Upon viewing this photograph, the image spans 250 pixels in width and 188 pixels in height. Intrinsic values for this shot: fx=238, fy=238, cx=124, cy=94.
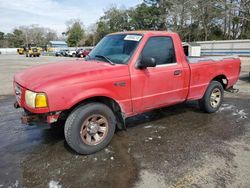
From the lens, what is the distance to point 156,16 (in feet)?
173

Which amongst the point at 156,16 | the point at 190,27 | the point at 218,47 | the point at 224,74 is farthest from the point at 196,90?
the point at 156,16

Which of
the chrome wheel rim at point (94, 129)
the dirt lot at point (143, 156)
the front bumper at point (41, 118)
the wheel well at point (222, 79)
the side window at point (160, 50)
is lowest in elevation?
the dirt lot at point (143, 156)

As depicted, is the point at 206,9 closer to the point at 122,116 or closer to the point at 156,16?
the point at 156,16

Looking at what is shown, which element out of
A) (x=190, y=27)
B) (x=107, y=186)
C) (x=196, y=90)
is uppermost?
(x=190, y=27)

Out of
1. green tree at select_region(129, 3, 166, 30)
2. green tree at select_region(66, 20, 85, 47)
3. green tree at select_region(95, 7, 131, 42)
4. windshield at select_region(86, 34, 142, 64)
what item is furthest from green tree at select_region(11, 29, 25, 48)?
windshield at select_region(86, 34, 142, 64)

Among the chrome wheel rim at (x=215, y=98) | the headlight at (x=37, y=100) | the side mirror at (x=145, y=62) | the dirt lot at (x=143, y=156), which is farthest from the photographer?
the chrome wheel rim at (x=215, y=98)

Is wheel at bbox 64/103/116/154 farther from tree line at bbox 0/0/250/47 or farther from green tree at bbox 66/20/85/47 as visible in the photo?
green tree at bbox 66/20/85/47

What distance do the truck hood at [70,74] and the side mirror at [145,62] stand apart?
0.85ft

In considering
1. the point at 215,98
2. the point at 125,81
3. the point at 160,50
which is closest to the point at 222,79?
the point at 215,98

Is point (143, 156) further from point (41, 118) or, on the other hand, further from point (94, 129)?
point (41, 118)

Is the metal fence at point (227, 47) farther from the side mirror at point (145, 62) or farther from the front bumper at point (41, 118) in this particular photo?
the front bumper at point (41, 118)

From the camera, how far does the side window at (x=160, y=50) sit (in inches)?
170

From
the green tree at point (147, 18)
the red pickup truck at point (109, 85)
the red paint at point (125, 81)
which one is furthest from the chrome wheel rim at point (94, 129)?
the green tree at point (147, 18)

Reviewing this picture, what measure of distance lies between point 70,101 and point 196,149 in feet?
7.16
